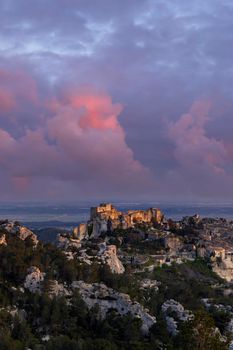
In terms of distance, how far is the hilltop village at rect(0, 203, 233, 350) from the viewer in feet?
132

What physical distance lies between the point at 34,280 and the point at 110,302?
6529mm

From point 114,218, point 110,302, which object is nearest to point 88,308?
point 110,302

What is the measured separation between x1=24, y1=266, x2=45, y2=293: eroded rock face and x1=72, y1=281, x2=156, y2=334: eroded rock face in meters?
3.24

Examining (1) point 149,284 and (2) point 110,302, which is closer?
(2) point 110,302

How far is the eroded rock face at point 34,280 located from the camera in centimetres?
4772

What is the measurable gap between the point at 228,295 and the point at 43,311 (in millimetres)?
31305

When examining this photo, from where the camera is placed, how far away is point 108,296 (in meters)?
49.5

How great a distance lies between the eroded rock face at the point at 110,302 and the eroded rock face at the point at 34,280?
127 inches

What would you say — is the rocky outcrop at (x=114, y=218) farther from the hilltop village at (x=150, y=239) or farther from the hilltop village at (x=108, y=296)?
the hilltop village at (x=108, y=296)

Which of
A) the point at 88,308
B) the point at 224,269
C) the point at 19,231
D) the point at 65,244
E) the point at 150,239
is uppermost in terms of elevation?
→ the point at 19,231

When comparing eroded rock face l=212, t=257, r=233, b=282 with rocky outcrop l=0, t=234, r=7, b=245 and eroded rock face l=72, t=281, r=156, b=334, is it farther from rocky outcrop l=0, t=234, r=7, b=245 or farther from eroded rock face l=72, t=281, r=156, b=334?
rocky outcrop l=0, t=234, r=7, b=245

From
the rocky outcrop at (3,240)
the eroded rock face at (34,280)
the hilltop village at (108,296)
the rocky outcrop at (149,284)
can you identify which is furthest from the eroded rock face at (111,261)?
the eroded rock face at (34,280)

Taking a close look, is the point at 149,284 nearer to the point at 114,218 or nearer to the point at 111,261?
the point at 111,261

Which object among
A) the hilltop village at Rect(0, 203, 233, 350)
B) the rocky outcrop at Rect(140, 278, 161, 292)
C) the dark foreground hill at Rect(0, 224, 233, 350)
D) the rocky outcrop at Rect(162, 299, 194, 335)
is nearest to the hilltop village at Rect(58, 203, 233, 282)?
the hilltop village at Rect(0, 203, 233, 350)
